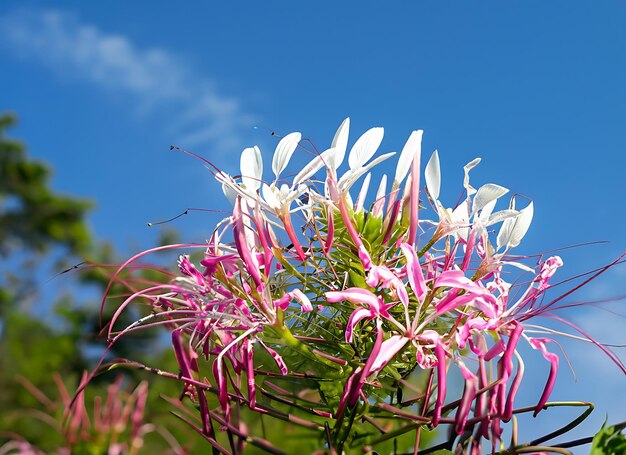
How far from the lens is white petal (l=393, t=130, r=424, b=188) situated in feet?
4.69

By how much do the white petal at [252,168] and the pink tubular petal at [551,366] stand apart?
0.63 m

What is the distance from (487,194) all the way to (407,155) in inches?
6.9

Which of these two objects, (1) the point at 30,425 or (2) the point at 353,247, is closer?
(2) the point at 353,247

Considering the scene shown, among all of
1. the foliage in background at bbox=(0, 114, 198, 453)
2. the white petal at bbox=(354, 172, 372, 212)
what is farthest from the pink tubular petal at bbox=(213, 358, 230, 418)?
the foliage in background at bbox=(0, 114, 198, 453)

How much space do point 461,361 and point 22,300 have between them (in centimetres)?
2028

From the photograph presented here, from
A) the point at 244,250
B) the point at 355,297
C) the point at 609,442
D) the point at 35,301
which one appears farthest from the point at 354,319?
the point at 35,301

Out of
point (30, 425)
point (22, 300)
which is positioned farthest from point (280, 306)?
point (22, 300)

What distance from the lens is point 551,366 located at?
1.32m

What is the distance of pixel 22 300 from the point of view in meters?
19.8

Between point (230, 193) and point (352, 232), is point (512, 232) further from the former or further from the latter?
point (230, 193)

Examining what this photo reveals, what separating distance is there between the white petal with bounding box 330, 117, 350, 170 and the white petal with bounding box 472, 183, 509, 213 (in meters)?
0.28

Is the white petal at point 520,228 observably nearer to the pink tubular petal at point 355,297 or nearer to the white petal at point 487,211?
the white petal at point 487,211

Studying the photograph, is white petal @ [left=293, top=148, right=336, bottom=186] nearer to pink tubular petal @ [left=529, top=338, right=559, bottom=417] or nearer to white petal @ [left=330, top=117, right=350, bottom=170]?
white petal @ [left=330, top=117, right=350, bottom=170]

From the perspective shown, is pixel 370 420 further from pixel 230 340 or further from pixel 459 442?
pixel 230 340
